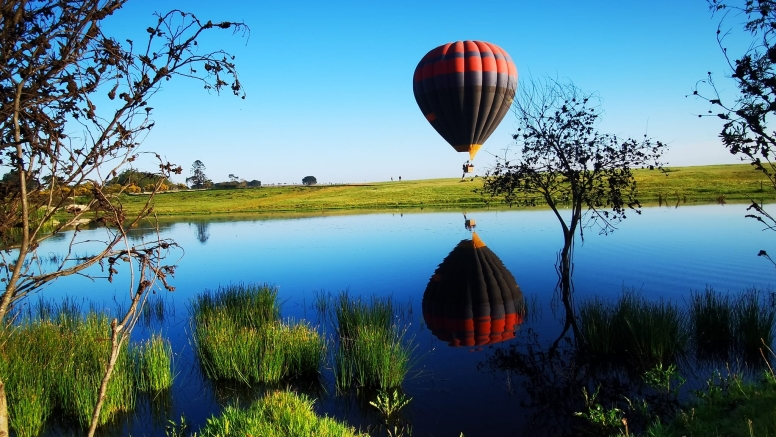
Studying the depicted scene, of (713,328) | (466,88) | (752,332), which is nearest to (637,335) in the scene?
(713,328)

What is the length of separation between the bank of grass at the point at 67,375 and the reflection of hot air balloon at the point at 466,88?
68.9 ft

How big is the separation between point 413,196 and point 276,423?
209 ft

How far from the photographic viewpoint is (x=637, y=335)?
29.2 feet

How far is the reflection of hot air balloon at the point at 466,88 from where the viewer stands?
2581 centimetres

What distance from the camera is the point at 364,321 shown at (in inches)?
395

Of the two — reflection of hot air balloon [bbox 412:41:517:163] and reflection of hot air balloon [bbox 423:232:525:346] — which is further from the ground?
reflection of hot air balloon [bbox 412:41:517:163]

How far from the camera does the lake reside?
7.69 meters

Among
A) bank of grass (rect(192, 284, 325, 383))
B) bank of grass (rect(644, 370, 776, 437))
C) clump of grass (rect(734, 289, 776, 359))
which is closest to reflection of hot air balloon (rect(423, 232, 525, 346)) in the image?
bank of grass (rect(192, 284, 325, 383))

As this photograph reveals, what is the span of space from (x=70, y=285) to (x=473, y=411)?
1964 cm

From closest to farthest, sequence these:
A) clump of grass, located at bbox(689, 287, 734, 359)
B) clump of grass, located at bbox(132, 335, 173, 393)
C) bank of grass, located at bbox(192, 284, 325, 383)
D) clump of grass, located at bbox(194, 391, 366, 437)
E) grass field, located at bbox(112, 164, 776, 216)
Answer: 1. clump of grass, located at bbox(194, 391, 366, 437)
2. clump of grass, located at bbox(132, 335, 173, 393)
3. bank of grass, located at bbox(192, 284, 325, 383)
4. clump of grass, located at bbox(689, 287, 734, 359)
5. grass field, located at bbox(112, 164, 776, 216)

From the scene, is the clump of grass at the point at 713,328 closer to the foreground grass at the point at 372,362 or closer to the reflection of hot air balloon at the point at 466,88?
the foreground grass at the point at 372,362

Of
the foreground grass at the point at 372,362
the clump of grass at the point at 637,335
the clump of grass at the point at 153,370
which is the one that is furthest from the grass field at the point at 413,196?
the clump of grass at the point at 637,335

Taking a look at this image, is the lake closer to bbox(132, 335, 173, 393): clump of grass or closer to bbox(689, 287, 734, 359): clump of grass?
bbox(132, 335, 173, 393): clump of grass

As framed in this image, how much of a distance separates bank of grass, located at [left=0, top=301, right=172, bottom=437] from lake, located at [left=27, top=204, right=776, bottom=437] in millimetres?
502
